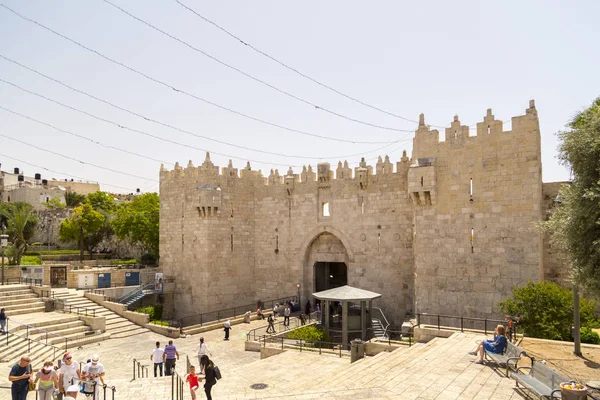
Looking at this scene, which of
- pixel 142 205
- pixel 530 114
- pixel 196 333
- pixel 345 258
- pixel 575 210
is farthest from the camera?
pixel 142 205

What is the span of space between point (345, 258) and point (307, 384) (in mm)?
13828

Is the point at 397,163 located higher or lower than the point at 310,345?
higher

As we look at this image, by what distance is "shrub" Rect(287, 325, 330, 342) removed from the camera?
18.0 metres

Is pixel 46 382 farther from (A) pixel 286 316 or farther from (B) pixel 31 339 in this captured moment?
(A) pixel 286 316

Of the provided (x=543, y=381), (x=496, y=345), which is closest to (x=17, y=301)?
(x=496, y=345)

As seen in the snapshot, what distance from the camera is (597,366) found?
1065 cm

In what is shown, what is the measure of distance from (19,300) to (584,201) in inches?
930

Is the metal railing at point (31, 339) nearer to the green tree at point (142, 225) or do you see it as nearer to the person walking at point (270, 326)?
the person walking at point (270, 326)

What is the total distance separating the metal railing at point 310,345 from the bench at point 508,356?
6.00m

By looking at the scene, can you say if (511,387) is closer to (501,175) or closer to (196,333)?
(501,175)

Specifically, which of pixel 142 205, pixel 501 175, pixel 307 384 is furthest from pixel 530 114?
pixel 142 205

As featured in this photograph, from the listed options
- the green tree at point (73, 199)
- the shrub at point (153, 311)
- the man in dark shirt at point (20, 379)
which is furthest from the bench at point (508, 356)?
the green tree at point (73, 199)

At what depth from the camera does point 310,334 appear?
18125 millimetres

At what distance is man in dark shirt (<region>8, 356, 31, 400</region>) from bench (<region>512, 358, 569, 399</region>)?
31.9 ft
